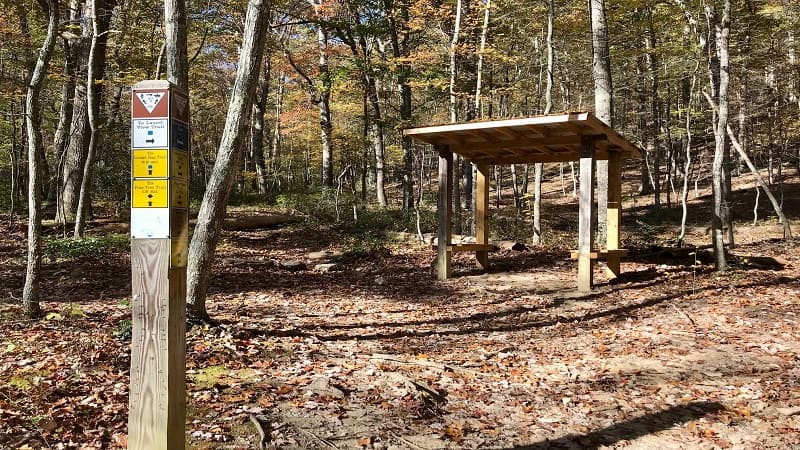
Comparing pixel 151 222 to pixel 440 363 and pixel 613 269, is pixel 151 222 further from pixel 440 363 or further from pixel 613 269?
pixel 613 269

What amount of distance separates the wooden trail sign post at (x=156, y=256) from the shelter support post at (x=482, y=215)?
9288 millimetres

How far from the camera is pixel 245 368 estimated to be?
4887 mm

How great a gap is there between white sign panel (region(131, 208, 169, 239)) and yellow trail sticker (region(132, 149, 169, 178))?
0.55 ft

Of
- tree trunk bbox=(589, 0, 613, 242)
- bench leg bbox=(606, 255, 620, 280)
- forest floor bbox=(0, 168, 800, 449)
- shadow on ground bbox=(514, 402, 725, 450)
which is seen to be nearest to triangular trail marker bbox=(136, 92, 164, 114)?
forest floor bbox=(0, 168, 800, 449)

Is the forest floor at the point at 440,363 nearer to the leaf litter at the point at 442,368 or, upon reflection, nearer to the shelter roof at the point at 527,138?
the leaf litter at the point at 442,368

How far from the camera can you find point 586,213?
9000 mm

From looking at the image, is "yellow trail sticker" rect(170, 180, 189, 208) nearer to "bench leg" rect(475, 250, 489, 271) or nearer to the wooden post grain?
the wooden post grain

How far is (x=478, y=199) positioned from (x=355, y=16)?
11.3 m

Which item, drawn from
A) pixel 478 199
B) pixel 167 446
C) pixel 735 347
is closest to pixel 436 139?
pixel 478 199

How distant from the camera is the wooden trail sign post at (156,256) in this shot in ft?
7.95

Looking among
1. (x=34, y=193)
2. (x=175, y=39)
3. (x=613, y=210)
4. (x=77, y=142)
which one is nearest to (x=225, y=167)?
(x=175, y=39)

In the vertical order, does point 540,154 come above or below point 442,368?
above

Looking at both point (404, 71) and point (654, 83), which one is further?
point (654, 83)

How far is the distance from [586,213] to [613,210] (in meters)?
2.19
